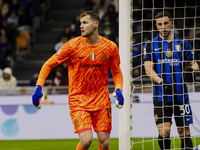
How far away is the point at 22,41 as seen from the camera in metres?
16.5

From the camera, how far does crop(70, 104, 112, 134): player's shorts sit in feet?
18.8

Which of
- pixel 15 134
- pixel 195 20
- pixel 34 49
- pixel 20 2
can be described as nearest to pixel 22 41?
pixel 34 49

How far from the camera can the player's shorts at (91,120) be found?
5.73m

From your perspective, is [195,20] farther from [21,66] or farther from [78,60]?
[21,66]

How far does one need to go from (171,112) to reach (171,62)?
0.66 metres

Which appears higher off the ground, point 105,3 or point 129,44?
point 105,3

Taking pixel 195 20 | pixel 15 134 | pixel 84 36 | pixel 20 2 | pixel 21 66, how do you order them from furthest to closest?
pixel 20 2 → pixel 21 66 → pixel 15 134 → pixel 195 20 → pixel 84 36

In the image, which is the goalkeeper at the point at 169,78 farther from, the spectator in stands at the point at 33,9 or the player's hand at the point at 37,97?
the spectator in stands at the point at 33,9

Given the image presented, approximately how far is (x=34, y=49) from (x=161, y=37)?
10.3 m

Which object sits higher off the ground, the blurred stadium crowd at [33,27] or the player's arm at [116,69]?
the blurred stadium crowd at [33,27]

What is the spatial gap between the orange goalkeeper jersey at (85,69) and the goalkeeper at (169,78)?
0.97m

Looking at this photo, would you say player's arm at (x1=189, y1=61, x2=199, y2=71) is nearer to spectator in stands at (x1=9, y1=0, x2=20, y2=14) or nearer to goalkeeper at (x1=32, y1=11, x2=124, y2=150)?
goalkeeper at (x1=32, y1=11, x2=124, y2=150)

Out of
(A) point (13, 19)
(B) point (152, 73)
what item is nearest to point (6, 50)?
(A) point (13, 19)

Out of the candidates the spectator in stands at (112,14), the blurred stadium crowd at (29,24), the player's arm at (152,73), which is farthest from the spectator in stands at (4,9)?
the player's arm at (152,73)
